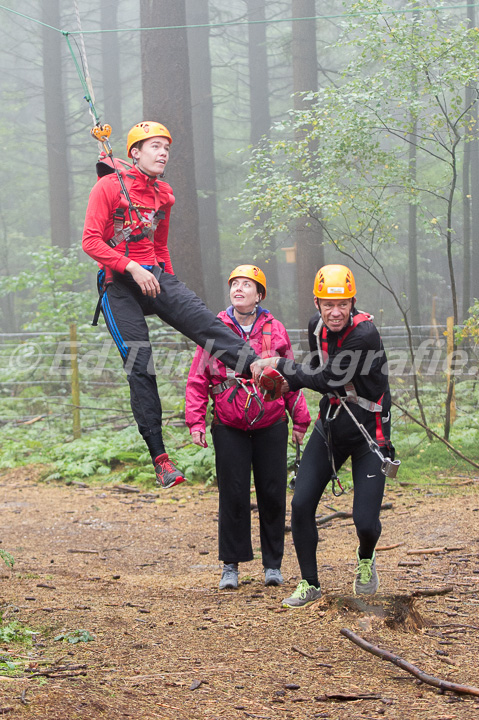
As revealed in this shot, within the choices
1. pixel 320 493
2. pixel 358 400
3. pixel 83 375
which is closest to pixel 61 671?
pixel 320 493

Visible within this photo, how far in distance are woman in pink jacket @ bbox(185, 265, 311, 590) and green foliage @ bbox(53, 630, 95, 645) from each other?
150 cm

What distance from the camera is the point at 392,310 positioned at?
2850 cm

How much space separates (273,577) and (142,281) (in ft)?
7.95

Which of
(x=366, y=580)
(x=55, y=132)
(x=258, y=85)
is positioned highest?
(x=258, y=85)

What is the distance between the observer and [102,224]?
463 cm

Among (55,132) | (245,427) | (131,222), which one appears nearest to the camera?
(131,222)

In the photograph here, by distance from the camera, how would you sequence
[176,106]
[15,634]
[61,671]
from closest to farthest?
[61,671], [15,634], [176,106]

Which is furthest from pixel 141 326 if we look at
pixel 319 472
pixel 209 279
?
pixel 209 279

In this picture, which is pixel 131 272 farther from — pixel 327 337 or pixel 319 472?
pixel 319 472

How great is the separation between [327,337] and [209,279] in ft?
53.5

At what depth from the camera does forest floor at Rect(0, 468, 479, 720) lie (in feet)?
11.0

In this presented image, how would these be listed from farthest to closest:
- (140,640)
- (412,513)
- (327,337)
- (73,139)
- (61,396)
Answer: (73,139) → (61,396) → (412,513) → (327,337) → (140,640)

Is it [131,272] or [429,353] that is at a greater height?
[131,272]

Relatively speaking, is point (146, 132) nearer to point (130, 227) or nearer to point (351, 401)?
point (130, 227)
